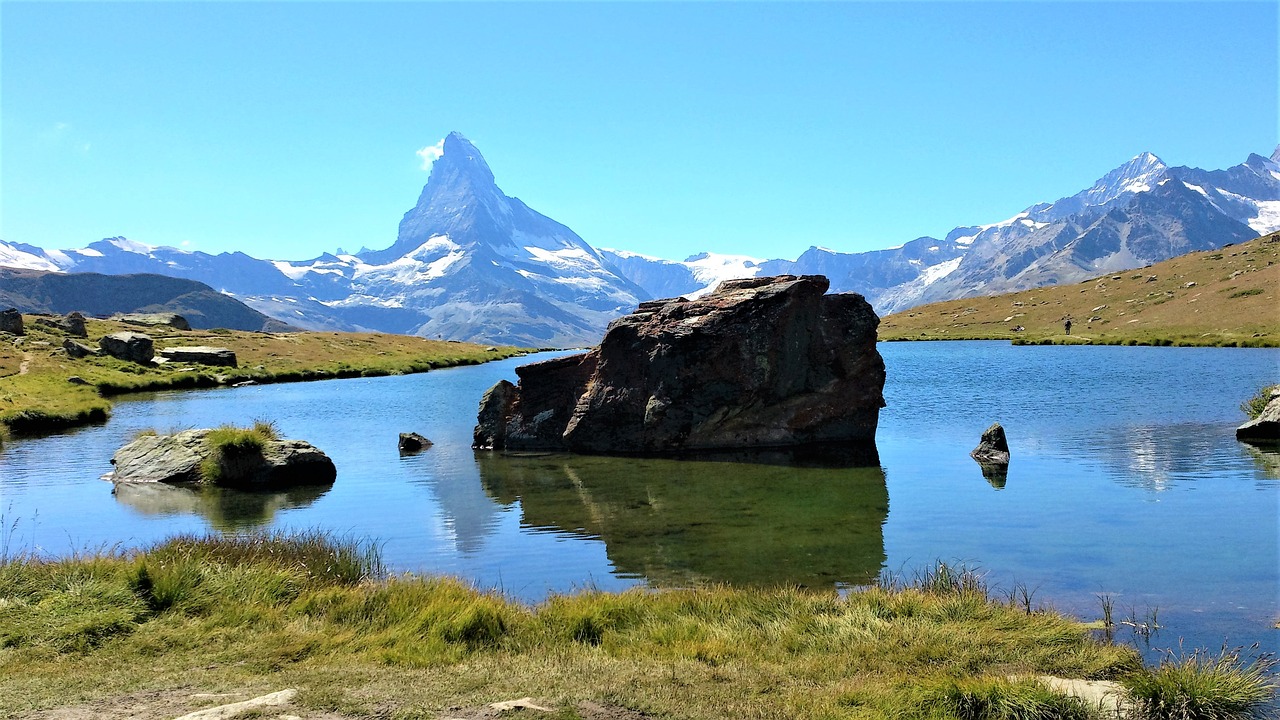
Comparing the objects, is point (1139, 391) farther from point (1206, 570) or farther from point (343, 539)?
point (343, 539)

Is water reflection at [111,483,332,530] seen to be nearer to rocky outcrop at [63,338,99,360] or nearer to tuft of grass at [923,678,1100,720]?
tuft of grass at [923,678,1100,720]

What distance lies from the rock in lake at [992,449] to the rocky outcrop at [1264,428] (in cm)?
1011

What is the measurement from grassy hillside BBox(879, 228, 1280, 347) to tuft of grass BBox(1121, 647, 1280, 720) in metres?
86.2

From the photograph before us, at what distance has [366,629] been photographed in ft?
39.8

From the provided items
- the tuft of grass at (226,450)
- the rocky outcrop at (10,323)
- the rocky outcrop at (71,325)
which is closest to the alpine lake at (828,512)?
the tuft of grass at (226,450)

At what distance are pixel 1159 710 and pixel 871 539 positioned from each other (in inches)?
407

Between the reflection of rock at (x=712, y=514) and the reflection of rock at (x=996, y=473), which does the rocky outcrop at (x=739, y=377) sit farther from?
the reflection of rock at (x=996, y=473)

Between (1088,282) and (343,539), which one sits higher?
(1088,282)

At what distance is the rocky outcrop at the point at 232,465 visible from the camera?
94.6 ft

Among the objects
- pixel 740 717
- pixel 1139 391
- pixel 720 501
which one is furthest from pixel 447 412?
pixel 740 717

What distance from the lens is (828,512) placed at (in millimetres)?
22438

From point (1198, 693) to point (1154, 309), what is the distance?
12701 centimetres

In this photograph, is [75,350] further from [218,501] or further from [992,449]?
[992,449]

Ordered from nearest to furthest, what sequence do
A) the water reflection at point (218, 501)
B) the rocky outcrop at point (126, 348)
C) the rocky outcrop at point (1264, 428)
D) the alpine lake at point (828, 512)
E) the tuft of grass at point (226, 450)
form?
the alpine lake at point (828, 512) → the water reflection at point (218, 501) → the tuft of grass at point (226, 450) → the rocky outcrop at point (1264, 428) → the rocky outcrop at point (126, 348)
